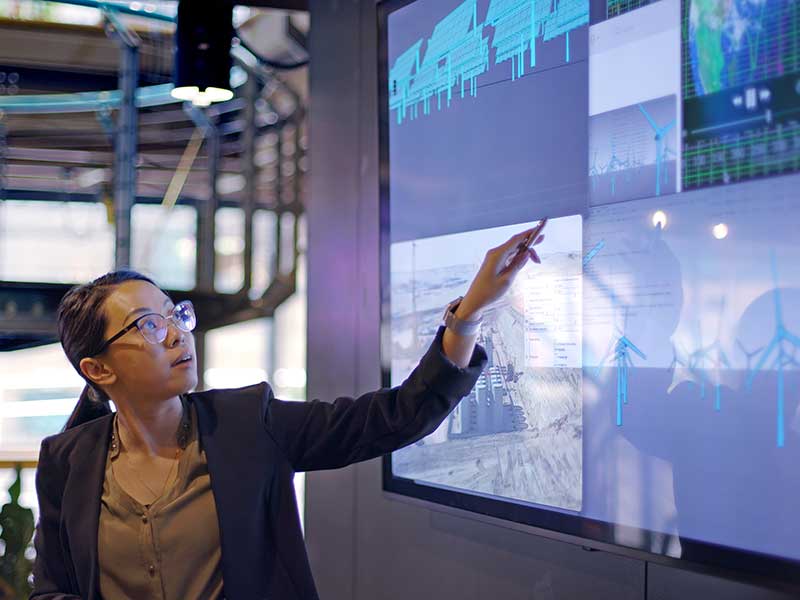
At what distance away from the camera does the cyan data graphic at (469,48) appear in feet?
5.69

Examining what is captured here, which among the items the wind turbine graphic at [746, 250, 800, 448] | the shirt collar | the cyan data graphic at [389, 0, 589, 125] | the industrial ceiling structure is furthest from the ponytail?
the industrial ceiling structure

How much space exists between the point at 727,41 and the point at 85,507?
4.50 feet

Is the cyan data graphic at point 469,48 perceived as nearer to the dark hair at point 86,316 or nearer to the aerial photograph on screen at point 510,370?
the aerial photograph on screen at point 510,370

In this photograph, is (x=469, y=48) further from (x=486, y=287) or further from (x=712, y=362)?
(x=712, y=362)

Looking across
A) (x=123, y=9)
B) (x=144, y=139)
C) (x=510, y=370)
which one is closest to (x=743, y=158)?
(x=510, y=370)

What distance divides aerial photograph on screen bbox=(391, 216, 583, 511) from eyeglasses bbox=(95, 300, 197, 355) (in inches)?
22.1

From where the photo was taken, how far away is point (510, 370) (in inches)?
72.5

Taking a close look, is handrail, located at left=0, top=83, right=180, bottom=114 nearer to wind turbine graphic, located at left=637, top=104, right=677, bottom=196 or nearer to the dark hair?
the dark hair

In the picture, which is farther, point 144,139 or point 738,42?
point 144,139

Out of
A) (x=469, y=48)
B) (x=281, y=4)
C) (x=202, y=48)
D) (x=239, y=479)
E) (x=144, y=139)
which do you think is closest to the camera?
(x=239, y=479)

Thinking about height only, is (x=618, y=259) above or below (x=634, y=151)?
below

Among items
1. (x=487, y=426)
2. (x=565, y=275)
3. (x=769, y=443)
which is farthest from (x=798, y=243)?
(x=487, y=426)

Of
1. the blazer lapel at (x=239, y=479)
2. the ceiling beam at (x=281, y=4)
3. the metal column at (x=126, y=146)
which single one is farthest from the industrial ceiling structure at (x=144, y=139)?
the blazer lapel at (x=239, y=479)

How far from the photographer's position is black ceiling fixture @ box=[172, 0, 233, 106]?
105 inches
